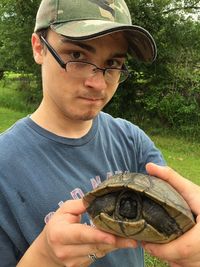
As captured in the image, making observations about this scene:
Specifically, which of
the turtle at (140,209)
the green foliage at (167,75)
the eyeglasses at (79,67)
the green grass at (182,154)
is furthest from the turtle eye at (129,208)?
the green foliage at (167,75)

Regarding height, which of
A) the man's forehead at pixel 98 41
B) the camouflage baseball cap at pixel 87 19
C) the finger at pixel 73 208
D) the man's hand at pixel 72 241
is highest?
the camouflage baseball cap at pixel 87 19

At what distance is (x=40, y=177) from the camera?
2.13 m

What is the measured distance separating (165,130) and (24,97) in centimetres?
789

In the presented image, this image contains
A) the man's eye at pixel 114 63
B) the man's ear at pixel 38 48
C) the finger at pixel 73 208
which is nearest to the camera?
the finger at pixel 73 208

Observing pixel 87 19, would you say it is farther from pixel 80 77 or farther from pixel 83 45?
pixel 80 77

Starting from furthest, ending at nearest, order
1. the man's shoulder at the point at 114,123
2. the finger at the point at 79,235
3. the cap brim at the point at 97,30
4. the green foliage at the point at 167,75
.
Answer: the green foliage at the point at 167,75 < the man's shoulder at the point at 114,123 < the cap brim at the point at 97,30 < the finger at the point at 79,235

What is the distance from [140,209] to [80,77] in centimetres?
74

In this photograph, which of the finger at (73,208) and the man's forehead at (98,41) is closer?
the finger at (73,208)

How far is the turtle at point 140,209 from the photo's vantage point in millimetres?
1732

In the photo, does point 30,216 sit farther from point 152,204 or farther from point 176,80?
point 176,80

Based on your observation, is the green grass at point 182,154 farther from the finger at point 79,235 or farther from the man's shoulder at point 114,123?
the finger at point 79,235

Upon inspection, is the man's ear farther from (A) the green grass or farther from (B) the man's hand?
(A) the green grass

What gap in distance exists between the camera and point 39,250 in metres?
1.89

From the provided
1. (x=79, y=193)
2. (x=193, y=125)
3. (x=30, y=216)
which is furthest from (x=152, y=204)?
(x=193, y=125)
